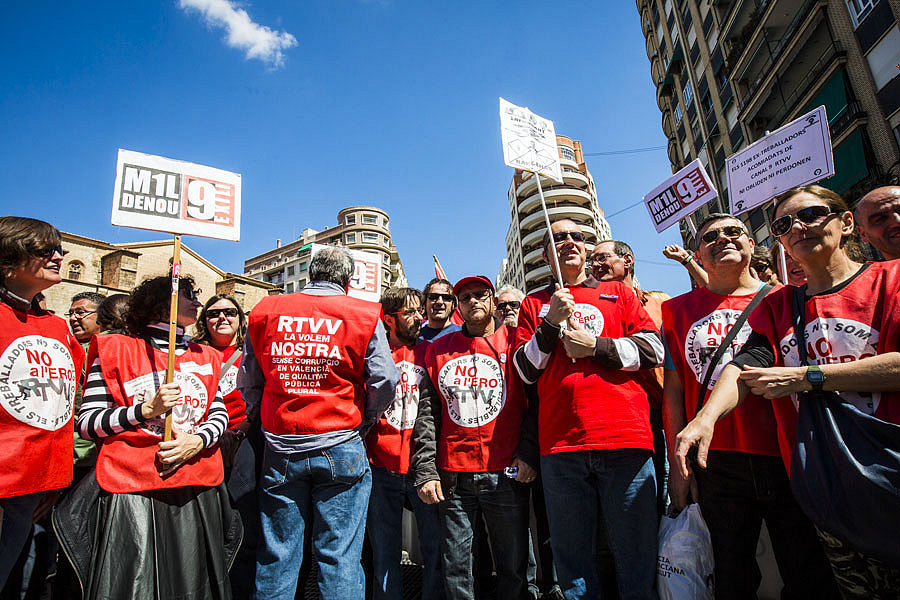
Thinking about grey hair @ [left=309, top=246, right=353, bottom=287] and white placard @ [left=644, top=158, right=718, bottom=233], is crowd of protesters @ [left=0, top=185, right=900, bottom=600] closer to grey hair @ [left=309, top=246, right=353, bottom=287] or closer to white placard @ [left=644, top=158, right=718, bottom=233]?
grey hair @ [left=309, top=246, right=353, bottom=287]

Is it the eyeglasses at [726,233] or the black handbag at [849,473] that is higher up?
the eyeglasses at [726,233]

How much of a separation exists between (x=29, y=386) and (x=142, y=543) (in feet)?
3.14

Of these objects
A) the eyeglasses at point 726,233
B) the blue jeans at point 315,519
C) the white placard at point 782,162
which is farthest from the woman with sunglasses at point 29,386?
the white placard at point 782,162

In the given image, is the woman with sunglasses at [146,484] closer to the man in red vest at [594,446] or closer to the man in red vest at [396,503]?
the man in red vest at [396,503]

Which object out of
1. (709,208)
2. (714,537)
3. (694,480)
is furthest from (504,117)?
(709,208)

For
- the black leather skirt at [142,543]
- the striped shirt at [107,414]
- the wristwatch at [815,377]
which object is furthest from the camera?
the striped shirt at [107,414]

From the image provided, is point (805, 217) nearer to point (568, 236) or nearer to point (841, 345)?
point (841, 345)

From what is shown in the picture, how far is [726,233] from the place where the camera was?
261 centimetres

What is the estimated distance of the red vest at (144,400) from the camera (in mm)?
2334

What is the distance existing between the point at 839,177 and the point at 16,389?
2053 centimetres

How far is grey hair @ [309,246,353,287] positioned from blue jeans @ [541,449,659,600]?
1.69m

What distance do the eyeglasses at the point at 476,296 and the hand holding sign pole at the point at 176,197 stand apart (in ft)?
5.45

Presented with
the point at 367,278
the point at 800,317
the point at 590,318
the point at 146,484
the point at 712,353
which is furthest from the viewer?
the point at 367,278

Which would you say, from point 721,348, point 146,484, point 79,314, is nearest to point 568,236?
point 721,348
